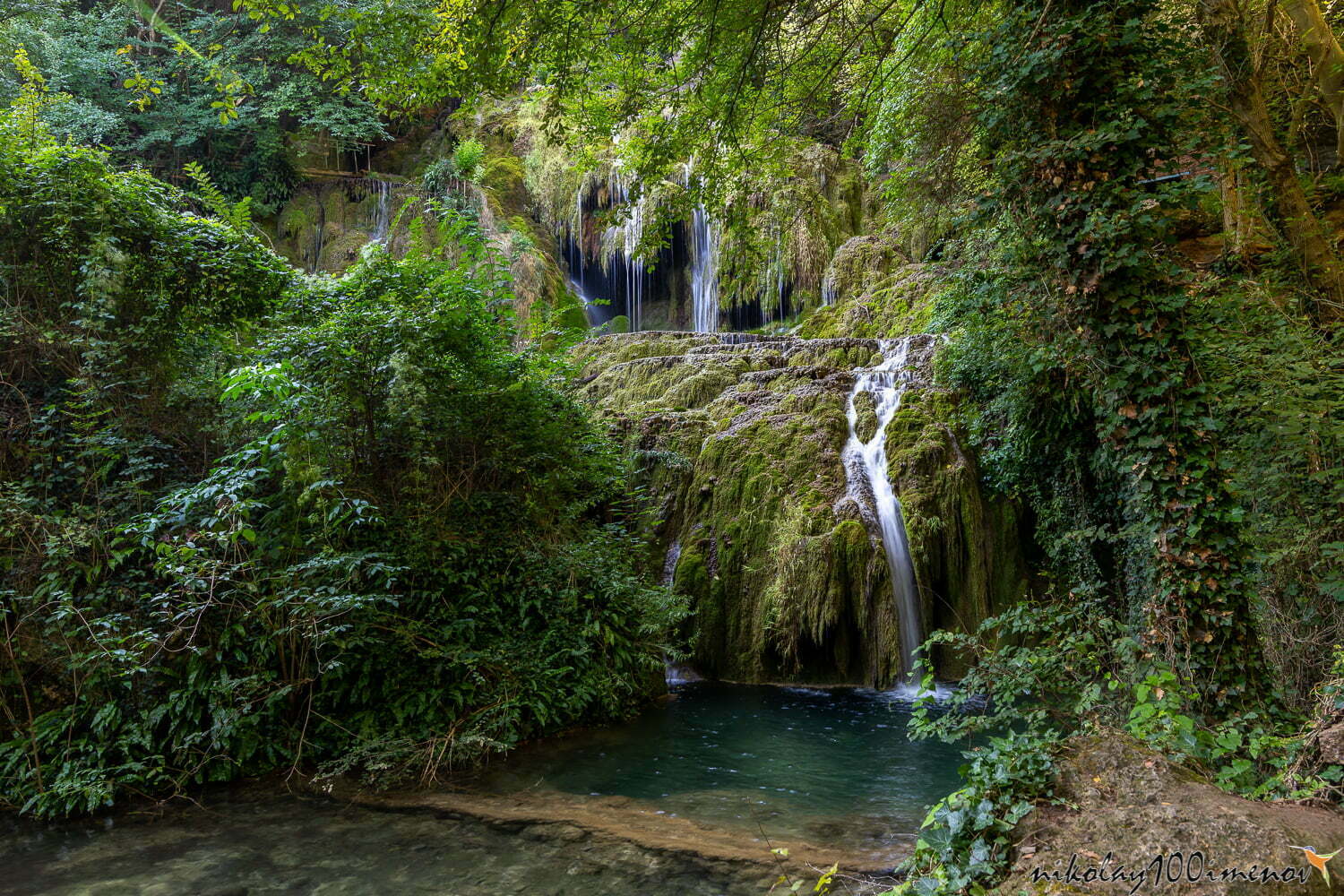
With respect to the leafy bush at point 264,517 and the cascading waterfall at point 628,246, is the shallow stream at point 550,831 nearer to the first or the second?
the leafy bush at point 264,517

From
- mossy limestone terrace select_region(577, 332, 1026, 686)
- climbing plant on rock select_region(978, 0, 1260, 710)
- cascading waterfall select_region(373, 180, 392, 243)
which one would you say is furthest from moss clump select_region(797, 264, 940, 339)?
A: cascading waterfall select_region(373, 180, 392, 243)

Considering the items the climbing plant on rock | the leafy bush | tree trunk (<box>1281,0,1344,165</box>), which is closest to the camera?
the climbing plant on rock

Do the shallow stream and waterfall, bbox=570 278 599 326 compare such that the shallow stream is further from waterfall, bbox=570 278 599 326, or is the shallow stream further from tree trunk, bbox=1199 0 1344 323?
waterfall, bbox=570 278 599 326

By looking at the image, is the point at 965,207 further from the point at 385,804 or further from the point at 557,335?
the point at 385,804

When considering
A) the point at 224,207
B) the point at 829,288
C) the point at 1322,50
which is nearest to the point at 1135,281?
the point at 1322,50

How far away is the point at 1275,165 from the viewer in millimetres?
6594

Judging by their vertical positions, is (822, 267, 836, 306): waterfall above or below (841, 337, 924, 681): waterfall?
above

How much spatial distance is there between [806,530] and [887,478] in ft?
4.90

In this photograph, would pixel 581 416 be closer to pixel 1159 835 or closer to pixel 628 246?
pixel 1159 835

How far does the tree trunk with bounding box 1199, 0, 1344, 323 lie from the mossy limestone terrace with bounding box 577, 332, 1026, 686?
3.89m

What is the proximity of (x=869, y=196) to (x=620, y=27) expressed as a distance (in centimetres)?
1384

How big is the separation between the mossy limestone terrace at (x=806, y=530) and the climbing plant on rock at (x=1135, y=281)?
12.7ft

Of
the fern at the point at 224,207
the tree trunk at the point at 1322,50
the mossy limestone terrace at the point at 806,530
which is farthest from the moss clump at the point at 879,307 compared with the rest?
the fern at the point at 224,207

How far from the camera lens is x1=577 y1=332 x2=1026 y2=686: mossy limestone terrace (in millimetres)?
8445
